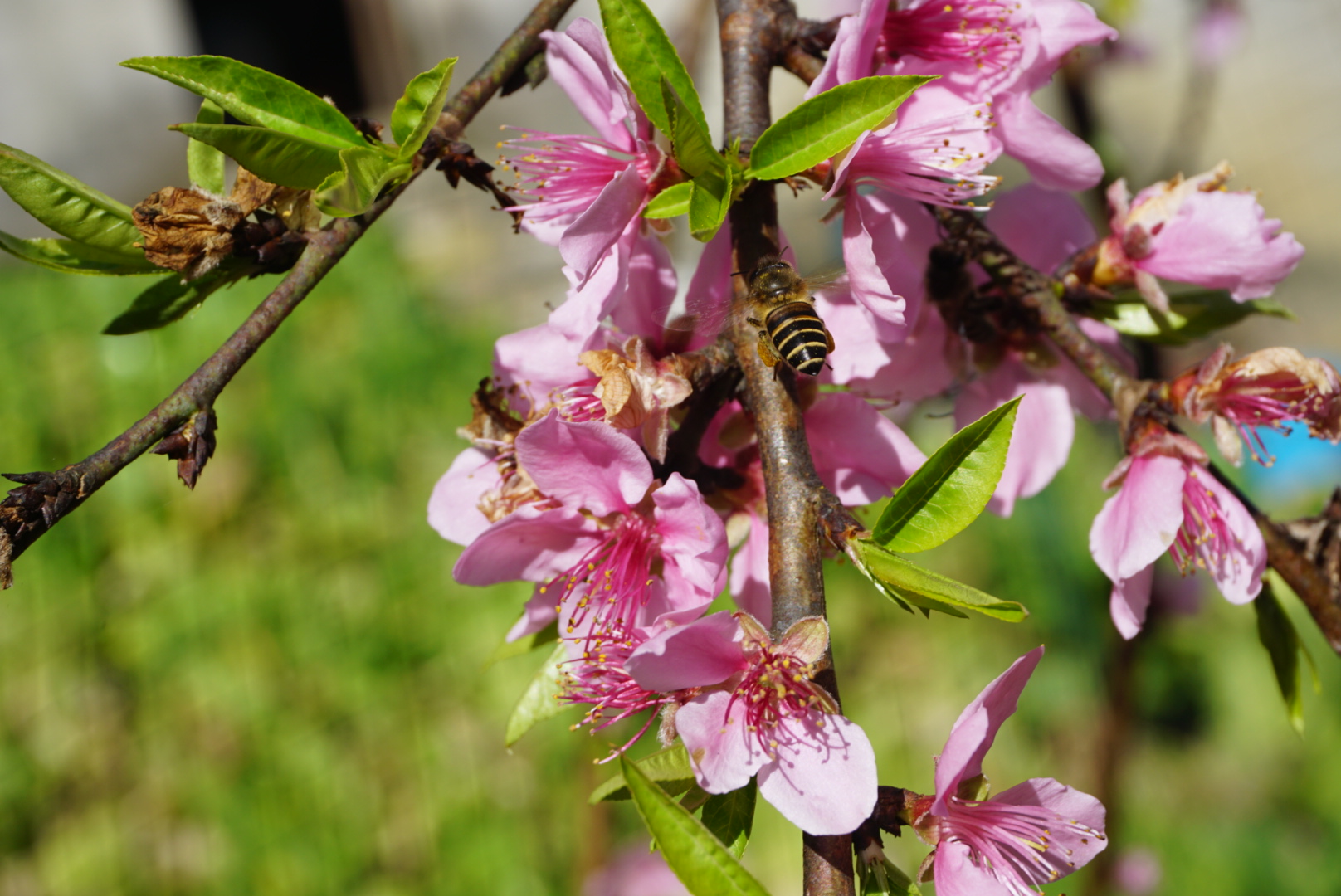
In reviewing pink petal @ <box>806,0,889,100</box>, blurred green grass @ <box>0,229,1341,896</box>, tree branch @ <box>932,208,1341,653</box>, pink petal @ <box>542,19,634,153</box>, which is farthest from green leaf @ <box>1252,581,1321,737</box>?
blurred green grass @ <box>0,229,1341,896</box>

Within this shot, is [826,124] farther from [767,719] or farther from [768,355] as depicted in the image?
[767,719]

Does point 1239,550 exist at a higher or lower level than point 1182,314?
lower

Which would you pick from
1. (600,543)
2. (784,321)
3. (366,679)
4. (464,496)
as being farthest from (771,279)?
(366,679)

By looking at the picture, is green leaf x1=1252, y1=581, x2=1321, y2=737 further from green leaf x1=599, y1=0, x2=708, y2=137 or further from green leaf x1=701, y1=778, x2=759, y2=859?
green leaf x1=599, y1=0, x2=708, y2=137

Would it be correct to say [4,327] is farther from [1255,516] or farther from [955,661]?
[1255,516]

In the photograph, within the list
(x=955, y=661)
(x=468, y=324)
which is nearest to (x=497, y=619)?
(x=955, y=661)

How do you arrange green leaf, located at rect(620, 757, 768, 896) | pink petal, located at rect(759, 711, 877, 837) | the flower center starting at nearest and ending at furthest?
green leaf, located at rect(620, 757, 768, 896) < pink petal, located at rect(759, 711, 877, 837) < the flower center
